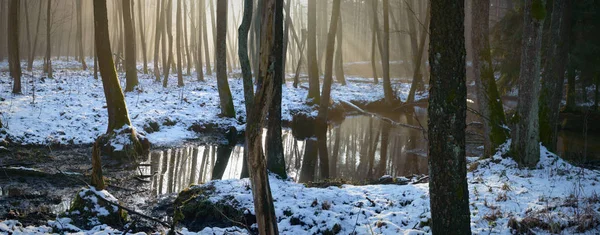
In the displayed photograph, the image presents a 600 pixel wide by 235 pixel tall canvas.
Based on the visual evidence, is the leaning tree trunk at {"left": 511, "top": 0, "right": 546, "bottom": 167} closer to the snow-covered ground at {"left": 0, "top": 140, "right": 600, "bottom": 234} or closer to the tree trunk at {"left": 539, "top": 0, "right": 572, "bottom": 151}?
the snow-covered ground at {"left": 0, "top": 140, "right": 600, "bottom": 234}

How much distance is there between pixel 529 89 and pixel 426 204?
362cm

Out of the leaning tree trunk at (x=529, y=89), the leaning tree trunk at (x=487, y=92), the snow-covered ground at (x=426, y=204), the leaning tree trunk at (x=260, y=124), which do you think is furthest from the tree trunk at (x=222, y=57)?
the leaning tree trunk at (x=260, y=124)

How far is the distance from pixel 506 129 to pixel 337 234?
18.3 ft

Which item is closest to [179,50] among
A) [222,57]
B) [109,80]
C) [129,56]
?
[129,56]

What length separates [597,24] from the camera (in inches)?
627

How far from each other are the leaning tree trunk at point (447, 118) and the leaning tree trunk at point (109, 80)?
32.5 ft

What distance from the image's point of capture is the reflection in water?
458 inches

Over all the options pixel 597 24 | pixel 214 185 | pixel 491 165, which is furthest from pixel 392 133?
pixel 214 185

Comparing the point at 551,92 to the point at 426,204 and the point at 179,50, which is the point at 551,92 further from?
the point at 179,50

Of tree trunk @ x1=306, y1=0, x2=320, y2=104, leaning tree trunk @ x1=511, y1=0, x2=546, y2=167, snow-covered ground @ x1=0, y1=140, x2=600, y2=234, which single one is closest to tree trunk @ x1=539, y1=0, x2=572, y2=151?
snow-covered ground @ x1=0, y1=140, x2=600, y2=234

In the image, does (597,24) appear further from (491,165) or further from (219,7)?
(219,7)

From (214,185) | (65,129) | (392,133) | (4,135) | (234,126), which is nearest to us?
(214,185)

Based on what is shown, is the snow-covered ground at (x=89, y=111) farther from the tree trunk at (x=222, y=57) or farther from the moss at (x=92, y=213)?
the moss at (x=92, y=213)

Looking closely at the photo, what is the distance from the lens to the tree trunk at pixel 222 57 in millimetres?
16828
